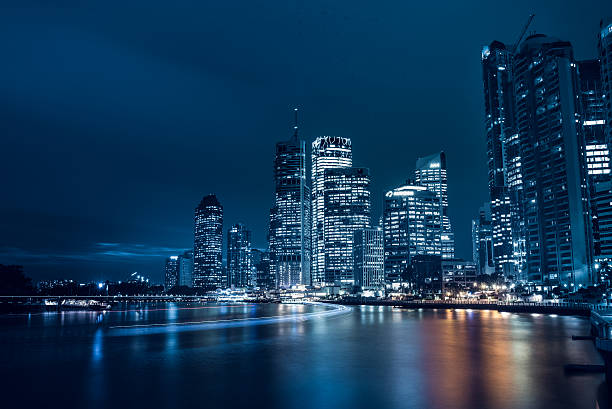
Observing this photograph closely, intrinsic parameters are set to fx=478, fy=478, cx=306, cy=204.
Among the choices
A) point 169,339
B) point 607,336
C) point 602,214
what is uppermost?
point 602,214

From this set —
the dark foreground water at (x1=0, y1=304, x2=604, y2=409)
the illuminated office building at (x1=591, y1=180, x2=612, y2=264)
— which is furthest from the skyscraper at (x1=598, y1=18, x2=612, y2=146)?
the dark foreground water at (x1=0, y1=304, x2=604, y2=409)

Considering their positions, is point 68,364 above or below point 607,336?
below

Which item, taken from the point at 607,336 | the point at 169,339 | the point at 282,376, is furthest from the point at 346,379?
the point at 169,339

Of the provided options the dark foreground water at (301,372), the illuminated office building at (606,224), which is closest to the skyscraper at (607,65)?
the illuminated office building at (606,224)

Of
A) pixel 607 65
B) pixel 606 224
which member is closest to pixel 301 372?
pixel 607 65

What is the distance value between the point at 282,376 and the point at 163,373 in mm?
10355

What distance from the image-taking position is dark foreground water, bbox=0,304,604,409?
104 ft

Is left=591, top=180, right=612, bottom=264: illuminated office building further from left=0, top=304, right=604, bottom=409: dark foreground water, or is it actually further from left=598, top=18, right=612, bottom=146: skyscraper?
left=0, top=304, right=604, bottom=409: dark foreground water

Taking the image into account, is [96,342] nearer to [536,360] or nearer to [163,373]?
[163,373]

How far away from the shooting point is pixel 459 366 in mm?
44344

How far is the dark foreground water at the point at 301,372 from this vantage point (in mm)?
31562

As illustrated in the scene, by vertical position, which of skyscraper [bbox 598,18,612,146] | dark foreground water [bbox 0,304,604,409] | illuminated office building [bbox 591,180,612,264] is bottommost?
dark foreground water [bbox 0,304,604,409]

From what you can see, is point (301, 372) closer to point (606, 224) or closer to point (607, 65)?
point (607, 65)

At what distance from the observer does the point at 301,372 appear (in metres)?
42.7
